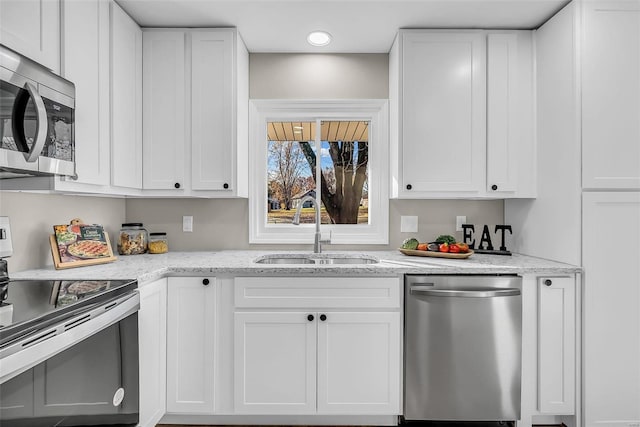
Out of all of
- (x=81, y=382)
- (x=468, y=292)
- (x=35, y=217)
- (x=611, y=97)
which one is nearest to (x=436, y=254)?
(x=468, y=292)

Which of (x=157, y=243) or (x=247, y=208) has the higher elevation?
(x=247, y=208)

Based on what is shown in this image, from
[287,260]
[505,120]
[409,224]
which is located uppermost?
[505,120]

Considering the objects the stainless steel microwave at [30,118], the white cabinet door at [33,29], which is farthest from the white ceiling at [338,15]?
the stainless steel microwave at [30,118]

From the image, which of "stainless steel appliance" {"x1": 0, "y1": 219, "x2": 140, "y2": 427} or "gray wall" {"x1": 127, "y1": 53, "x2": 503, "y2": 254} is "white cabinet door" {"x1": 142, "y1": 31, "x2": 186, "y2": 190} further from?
"stainless steel appliance" {"x1": 0, "y1": 219, "x2": 140, "y2": 427}

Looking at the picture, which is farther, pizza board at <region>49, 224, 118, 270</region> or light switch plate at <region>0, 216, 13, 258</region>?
pizza board at <region>49, 224, 118, 270</region>

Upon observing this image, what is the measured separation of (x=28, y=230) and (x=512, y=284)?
2.41 metres

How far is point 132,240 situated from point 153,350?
85cm

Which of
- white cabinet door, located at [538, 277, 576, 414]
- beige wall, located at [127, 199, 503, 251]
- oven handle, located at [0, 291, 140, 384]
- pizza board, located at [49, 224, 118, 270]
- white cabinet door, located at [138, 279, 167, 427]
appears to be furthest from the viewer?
beige wall, located at [127, 199, 503, 251]

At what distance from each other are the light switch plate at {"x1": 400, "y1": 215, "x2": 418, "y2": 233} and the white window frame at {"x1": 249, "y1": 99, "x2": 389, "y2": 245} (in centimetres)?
11

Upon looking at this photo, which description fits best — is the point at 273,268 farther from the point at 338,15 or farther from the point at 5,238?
the point at 338,15

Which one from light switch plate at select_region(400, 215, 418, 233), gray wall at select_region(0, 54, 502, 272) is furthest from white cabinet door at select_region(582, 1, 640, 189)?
light switch plate at select_region(400, 215, 418, 233)

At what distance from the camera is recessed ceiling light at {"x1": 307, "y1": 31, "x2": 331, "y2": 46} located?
93.7 inches

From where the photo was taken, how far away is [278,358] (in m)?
1.94

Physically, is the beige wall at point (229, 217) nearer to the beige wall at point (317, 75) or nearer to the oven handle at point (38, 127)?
the beige wall at point (317, 75)
